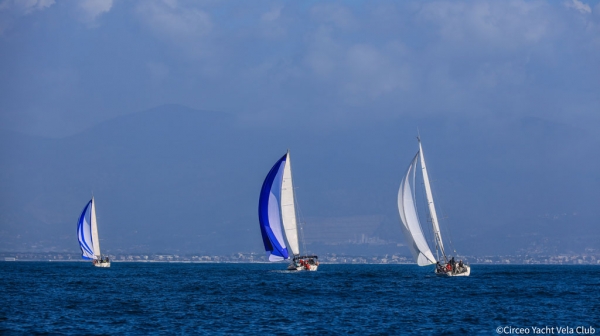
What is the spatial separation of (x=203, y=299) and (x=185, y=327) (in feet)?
46.0

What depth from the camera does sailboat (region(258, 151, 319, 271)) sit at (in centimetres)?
8131

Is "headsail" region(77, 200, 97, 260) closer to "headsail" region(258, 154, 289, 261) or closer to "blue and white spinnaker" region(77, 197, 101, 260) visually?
"blue and white spinnaker" region(77, 197, 101, 260)

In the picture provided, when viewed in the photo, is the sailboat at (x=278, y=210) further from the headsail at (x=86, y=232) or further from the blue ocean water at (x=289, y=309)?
the headsail at (x=86, y=232)

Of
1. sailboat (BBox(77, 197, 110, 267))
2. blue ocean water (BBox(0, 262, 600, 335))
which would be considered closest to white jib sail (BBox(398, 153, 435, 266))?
blue ocean water (BBox(0, 262, 600, 335))

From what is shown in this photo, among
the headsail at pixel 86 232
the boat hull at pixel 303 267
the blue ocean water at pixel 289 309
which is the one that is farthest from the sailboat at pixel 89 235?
the blue ocean water at pixel 289 309

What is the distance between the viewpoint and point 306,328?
37031 millimetres

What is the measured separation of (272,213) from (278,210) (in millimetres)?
794

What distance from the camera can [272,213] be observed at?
269 ft

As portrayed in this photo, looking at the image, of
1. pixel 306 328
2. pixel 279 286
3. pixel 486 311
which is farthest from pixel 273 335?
pixel 279 286

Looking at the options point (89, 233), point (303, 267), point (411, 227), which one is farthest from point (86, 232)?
point (411, 227)

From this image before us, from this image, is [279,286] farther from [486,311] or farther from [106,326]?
[106,326]

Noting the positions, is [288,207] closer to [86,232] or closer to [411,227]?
[411,227]

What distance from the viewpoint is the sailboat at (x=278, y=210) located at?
8131 centimetres

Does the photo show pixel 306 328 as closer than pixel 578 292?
Yes
